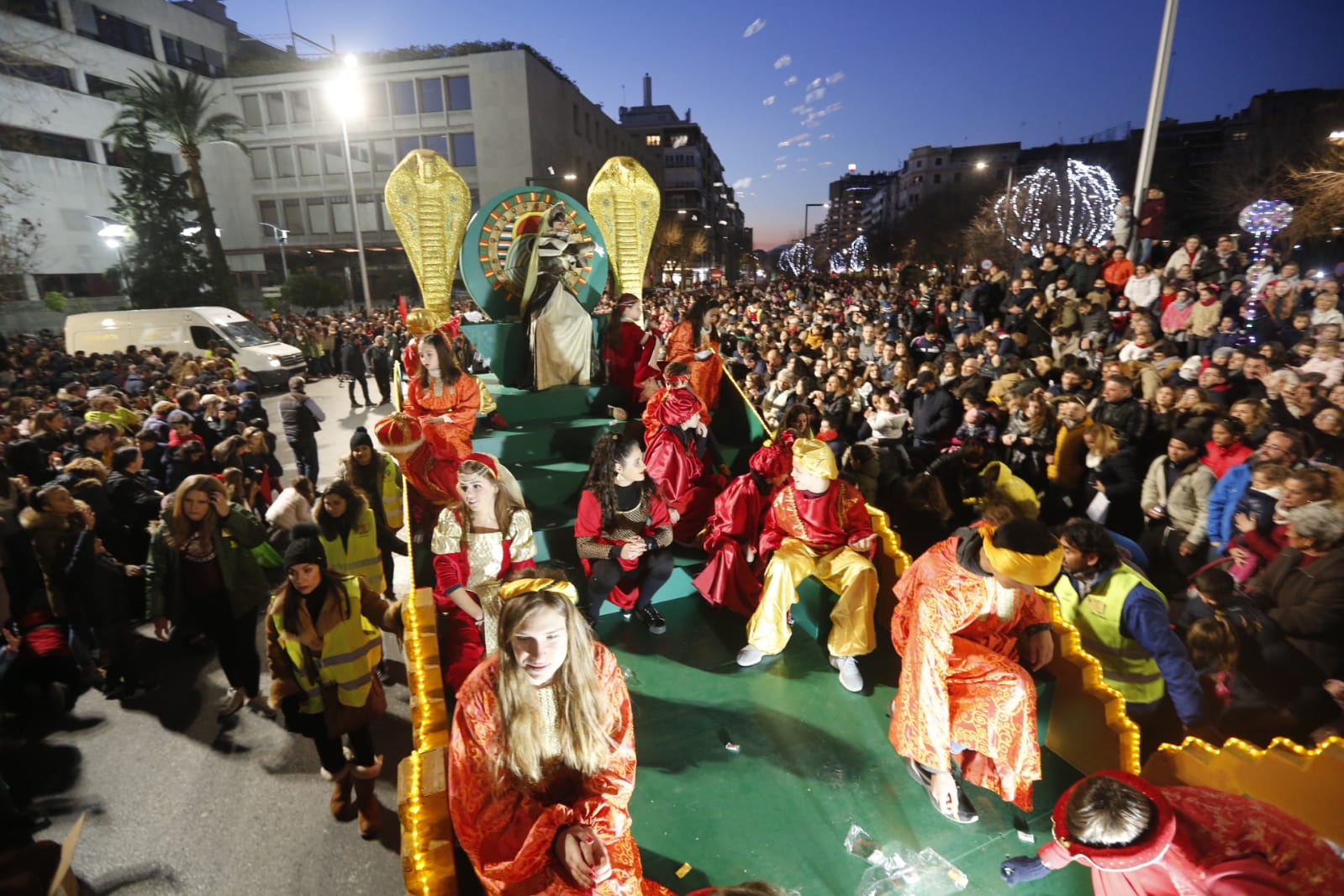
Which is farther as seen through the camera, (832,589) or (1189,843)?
(832,589)

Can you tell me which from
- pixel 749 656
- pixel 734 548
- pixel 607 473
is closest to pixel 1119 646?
pixel 749 656

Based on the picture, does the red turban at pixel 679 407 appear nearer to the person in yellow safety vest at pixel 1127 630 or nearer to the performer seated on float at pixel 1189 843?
the person in yellow safety vest at pixel 1127 630

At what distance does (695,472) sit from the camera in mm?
5301

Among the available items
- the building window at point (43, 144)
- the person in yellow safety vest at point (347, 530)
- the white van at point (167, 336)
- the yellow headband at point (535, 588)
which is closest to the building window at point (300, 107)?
the building window at point (43, 144)

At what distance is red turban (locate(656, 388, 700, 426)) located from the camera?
5.20 m

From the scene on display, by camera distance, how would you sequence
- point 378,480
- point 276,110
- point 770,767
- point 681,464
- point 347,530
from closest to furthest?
point 770,767
point 347,530
point 681,464
point 378,480
point 276,110

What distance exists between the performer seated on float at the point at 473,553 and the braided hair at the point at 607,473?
58cm

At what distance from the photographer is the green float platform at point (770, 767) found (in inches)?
116

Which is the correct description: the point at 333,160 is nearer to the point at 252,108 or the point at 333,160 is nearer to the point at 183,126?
the point at 252,108

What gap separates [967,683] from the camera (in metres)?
3.13

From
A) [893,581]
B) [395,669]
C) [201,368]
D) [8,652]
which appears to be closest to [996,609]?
[893,581]

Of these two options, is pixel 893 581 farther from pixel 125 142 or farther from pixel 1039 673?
pixel 125 142

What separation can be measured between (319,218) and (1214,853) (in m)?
44.5

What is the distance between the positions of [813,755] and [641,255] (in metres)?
6.09
